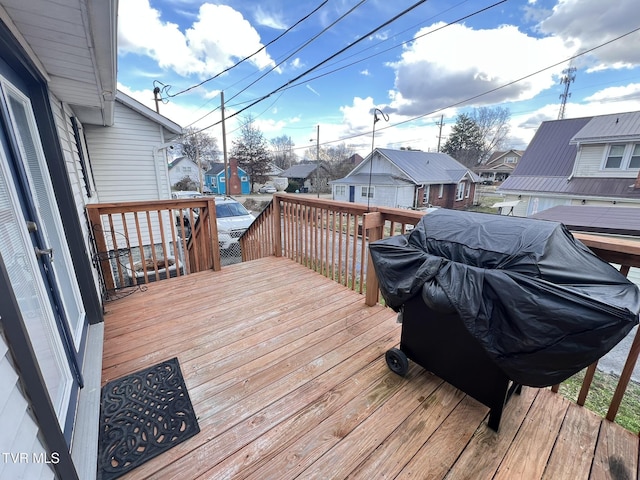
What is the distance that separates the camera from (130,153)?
6.05 m

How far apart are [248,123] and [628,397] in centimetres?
2474

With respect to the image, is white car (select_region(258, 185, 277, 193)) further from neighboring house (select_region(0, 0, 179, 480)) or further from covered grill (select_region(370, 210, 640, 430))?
covered grill (select_region(370, 210, 640, 430))

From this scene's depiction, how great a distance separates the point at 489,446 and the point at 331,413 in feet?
2.58

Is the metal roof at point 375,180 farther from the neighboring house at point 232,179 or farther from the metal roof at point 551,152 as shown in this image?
the neighboring house at point 232,179

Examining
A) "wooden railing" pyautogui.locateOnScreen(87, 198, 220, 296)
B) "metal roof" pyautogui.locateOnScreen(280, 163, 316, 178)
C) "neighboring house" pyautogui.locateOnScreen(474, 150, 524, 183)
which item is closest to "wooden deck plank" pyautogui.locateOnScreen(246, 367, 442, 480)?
"wooden railing" pyautogui.locateOnScreen(87, 198, 220, 296)

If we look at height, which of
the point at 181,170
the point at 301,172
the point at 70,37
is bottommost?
the point at 301,172

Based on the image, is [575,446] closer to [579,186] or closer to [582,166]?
[579,186]

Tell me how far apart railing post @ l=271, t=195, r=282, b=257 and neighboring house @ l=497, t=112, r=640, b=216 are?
408 inches

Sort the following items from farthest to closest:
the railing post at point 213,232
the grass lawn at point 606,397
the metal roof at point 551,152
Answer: the metal roof at point 551,152 < the railing post at point 213,232 < the grass lawn at point 606,397

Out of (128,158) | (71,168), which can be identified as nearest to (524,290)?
(71,168)

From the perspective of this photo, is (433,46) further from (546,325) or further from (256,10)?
(546,325)

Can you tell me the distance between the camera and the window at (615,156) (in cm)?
886

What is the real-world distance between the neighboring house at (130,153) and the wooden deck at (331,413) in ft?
15.8

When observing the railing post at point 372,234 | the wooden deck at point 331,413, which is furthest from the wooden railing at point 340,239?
the wooden deck at point 331,413
